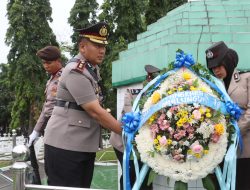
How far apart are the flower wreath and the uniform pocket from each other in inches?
16.8

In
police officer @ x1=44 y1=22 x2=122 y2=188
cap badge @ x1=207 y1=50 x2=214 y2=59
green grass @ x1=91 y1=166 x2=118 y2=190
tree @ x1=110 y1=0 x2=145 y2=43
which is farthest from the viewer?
tree @ x1=110 y1=0 x2=145 y2=43

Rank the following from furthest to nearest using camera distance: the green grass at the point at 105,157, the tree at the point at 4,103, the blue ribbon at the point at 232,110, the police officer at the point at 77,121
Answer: the tree at the point at 4,103
the green grass at the point at 105,157
the police officer at the point at 77,121
the blue ribbon at the point at 232,110

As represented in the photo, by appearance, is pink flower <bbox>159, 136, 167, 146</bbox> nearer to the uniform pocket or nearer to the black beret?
the uniform pocket

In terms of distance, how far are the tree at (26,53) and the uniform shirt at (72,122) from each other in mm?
23119

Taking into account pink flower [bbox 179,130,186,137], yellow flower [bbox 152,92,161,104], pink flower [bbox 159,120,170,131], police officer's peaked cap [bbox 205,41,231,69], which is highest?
police officer's peaked cap [bbox 205,41,231,69]

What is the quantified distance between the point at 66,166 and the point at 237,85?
1.33m

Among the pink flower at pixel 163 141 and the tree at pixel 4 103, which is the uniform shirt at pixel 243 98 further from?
the tree at pixel 4 103

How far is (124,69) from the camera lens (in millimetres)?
5270

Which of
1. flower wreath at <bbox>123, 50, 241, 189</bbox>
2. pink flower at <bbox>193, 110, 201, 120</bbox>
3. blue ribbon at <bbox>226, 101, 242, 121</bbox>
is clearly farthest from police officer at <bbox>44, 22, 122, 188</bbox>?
blue ribbon at <bbox>226, 101, 242, 121</bbox>

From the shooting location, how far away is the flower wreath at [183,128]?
2.37 m

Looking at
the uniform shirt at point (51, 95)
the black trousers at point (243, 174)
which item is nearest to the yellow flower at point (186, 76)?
the black trousers at point (243, 174)

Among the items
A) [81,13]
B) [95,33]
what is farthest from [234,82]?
[81,13]

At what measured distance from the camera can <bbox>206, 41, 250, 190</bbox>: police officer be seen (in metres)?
2.98

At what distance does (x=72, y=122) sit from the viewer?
2.86m
